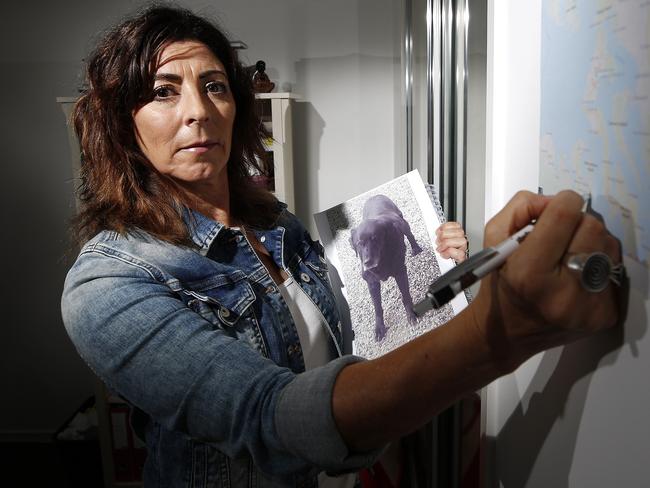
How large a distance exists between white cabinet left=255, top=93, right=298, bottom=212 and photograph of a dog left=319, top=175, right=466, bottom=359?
1135 mm

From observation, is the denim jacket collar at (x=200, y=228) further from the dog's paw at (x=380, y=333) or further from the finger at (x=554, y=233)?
the finger at (x=554, y=233)

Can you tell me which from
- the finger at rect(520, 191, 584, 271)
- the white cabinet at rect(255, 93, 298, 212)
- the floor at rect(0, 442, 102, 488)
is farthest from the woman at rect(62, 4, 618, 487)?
the floor at rect(0, 442, 102, 488)

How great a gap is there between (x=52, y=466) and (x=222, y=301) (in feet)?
7.18

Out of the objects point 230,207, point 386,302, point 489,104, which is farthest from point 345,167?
point 489,104

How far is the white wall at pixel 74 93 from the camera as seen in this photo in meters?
2.24

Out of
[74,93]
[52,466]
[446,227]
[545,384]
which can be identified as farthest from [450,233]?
[52,466]

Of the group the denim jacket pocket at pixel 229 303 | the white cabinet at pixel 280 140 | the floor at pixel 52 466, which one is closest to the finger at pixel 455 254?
the denim jacket pocket at pixel 229 303

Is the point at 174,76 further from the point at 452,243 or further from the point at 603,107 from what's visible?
the point at 603,107

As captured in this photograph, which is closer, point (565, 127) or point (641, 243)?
point (641, 243)

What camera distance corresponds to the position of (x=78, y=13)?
7.59 ft

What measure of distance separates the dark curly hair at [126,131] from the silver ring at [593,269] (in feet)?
1.91

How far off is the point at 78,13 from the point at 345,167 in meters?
1.37

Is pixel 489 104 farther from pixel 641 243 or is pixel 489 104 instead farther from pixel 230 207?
pixel 230 207

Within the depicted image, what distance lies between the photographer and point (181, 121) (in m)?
0.84
